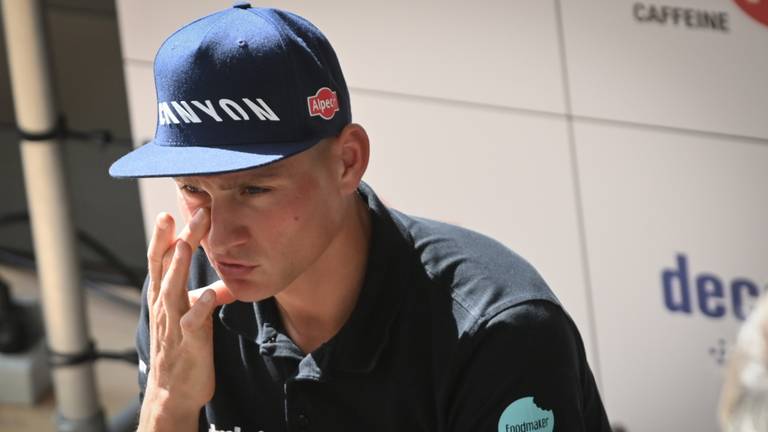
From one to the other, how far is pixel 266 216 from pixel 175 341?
12.3 inches

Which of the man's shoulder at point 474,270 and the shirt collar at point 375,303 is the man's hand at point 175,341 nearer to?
the shirt collar at point 375,303

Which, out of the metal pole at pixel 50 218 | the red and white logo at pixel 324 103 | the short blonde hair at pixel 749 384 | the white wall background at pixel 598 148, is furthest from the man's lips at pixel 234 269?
the metal pole at pixel 50 218

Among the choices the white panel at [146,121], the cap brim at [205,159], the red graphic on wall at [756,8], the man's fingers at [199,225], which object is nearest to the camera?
the cap brim at [205,159]

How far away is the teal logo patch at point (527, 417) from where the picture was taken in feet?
5.52

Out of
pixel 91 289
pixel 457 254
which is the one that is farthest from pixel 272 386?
pixel 91 289

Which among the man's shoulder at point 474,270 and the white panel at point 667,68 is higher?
the white panel at point 667,68

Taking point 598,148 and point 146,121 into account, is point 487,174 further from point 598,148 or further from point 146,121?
point 146,121

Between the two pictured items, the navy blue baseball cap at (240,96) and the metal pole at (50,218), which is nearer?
the navy blue baseball cap at (240,96)

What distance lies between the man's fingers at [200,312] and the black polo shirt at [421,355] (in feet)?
0.29

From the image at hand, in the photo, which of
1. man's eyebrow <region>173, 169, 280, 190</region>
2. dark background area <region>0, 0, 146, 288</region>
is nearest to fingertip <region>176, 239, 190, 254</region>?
man's eyebrow <region>173, 169, 280, 190</region>

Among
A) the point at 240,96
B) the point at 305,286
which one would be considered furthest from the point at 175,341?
the point at 240,96

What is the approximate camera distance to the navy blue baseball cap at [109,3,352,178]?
5.22 feet

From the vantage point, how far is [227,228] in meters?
1.64

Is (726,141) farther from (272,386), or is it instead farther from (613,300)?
(272,386)
